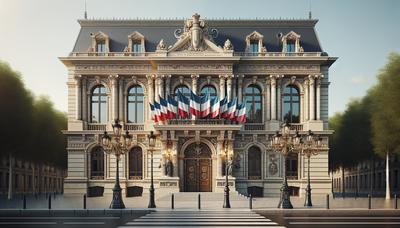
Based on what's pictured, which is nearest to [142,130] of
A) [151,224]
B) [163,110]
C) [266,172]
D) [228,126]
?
[163,110]

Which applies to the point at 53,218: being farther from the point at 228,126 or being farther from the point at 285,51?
the point at 285,51

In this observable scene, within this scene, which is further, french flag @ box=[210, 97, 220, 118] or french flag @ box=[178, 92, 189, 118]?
french flag @ box=[178, 92, 189, 118]

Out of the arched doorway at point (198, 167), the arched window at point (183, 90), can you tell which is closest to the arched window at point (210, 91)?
the arched window at point (183, 90)

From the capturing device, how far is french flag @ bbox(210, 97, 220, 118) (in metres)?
55.9

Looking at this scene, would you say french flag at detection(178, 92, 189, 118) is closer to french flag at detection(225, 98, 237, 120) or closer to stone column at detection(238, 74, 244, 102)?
french flag at detection(225, 98, 237, 120)

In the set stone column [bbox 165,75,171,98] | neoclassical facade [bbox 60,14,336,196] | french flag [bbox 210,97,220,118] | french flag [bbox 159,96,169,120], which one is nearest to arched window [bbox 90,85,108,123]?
neoclassical facade [bbox 60,14,336,196]

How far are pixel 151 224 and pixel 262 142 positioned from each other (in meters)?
35.4

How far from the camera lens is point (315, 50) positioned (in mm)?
62906

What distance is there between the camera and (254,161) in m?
61.0

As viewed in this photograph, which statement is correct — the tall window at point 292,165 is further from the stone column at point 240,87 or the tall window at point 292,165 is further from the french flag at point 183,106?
the french flag at point 183,106

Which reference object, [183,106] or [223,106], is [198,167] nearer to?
[183,106]

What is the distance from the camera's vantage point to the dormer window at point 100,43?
6231 cm

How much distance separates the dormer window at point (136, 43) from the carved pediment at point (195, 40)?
4.23 m

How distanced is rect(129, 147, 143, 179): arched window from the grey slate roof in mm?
12213
